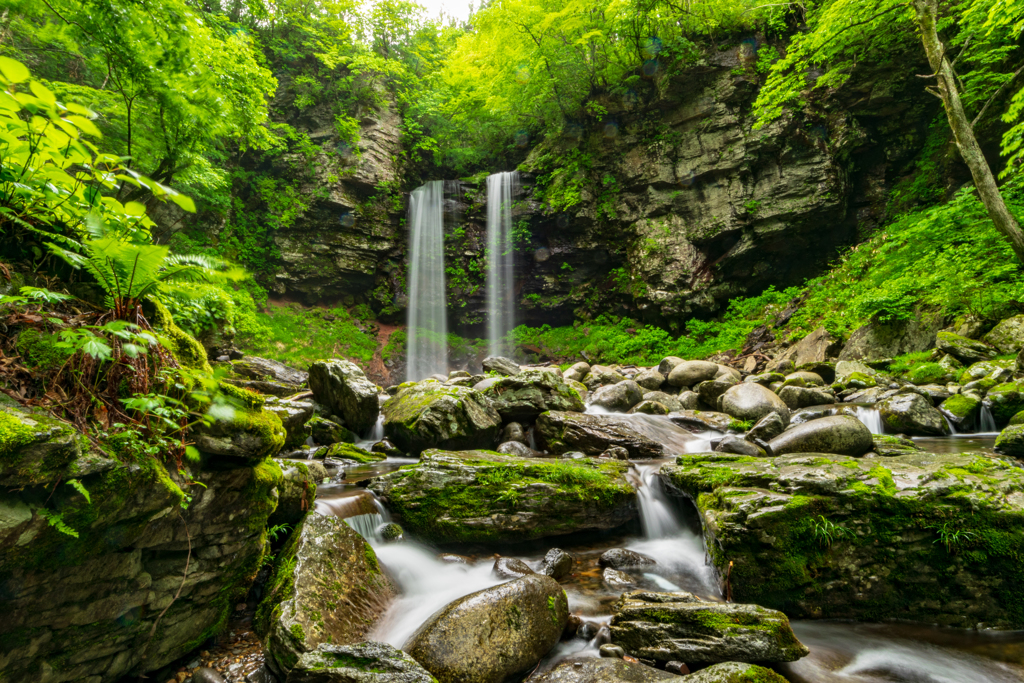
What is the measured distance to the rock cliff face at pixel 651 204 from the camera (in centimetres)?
1387

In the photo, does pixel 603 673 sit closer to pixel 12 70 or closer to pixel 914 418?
pixel 12 70

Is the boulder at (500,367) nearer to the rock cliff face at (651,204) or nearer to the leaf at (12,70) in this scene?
the rock cliff face at (651,204)

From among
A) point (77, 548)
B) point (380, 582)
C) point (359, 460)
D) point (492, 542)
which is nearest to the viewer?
point (77, 548)

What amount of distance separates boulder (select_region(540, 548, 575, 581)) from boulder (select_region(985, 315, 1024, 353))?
360 inches

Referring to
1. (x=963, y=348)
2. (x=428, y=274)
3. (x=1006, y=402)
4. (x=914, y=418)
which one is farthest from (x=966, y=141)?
(x=428, y=274)

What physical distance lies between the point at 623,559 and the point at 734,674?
177 centimetres

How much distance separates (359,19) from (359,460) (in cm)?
2268

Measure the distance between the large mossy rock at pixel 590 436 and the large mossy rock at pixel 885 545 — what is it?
2977mm

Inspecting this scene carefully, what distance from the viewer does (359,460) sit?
19.9 feet

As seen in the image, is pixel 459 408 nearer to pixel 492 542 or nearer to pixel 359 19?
pixel 492 542

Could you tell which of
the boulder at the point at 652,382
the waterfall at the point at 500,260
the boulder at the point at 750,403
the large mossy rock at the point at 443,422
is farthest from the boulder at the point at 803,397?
the waterfall at the point at 500,260

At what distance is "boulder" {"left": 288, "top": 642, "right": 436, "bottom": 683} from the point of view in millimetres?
2074

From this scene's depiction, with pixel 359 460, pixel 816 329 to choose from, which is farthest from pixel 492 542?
pixel 816 329

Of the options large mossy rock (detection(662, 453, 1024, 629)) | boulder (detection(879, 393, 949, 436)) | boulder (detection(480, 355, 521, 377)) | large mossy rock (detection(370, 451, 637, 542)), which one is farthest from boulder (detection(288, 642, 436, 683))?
boulder (detection(480, 355, 521, 377))
